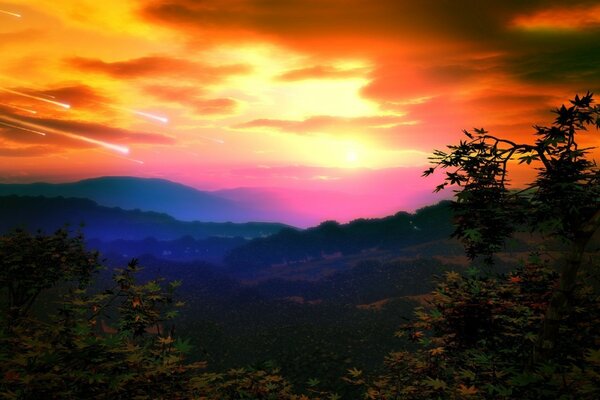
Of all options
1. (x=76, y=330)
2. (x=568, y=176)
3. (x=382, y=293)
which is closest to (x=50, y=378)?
(x=76, y=330)

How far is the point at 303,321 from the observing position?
3000 centimetres

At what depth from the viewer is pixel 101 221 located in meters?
125

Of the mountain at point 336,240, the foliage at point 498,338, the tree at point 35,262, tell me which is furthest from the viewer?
the mountain at point 336,240

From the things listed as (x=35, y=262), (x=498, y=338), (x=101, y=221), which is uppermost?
(x=35, y=262)

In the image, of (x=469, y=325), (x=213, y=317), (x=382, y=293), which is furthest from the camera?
(x=382, y=293)

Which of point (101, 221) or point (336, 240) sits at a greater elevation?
point (101, 221)

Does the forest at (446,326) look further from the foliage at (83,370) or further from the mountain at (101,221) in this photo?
the mountain at (101,221)

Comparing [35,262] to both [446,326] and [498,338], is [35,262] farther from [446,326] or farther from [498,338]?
[498,338]

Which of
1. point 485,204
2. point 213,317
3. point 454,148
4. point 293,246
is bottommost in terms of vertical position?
point 213,317

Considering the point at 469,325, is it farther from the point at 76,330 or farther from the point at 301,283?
the point at 301,283

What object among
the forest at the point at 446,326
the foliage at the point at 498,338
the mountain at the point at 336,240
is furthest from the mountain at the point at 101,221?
the foliage at the point at 498,338

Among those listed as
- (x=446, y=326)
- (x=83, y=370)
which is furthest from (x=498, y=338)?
(x=83, y=370)

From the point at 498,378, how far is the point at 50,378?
6.47m

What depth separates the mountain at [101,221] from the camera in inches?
3928
